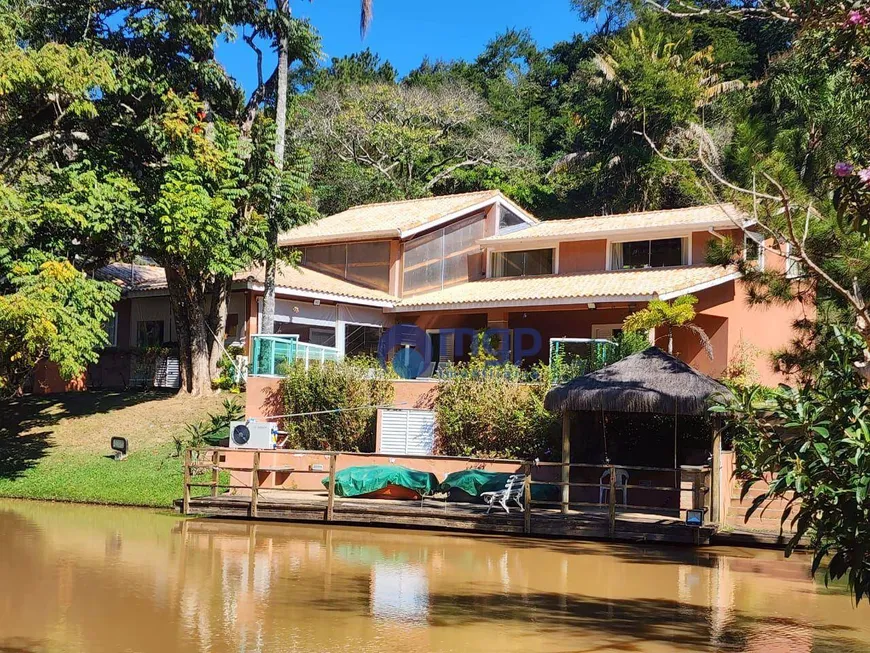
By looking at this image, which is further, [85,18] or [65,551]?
[85,18]

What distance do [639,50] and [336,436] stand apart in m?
20.7

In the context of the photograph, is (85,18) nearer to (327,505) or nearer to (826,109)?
(327,505)

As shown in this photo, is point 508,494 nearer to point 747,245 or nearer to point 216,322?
point 747,245

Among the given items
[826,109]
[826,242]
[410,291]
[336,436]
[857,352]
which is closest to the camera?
[857,352]

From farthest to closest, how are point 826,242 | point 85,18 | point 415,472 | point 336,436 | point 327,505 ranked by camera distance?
point 85,18, point 336,436, point 415,472, point 327,505, point 826,242

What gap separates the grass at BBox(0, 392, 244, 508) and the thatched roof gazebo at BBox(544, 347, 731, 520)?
8.22 meters

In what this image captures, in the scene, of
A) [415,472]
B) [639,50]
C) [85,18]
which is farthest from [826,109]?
[639,50]

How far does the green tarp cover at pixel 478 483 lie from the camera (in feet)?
62.1

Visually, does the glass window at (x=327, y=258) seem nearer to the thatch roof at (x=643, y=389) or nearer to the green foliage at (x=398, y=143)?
the green foliage at (x=398, y=143)

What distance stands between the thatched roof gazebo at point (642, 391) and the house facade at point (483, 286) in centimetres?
536

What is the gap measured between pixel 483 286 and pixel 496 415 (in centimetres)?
834

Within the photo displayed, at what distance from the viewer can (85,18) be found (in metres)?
24.3

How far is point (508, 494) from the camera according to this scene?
59.3 feet

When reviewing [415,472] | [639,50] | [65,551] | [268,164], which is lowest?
[65,551]
